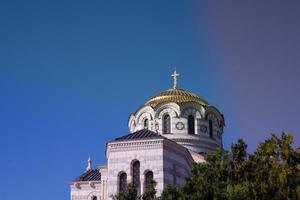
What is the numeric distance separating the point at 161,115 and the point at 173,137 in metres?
1.84

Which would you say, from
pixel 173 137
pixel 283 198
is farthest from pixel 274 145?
pixel 173 137

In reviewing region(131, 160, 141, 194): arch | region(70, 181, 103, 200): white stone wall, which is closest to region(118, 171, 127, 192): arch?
region(131, 160, 141, 194): arch

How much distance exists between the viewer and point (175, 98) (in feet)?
138

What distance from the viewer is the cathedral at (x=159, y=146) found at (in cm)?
3138

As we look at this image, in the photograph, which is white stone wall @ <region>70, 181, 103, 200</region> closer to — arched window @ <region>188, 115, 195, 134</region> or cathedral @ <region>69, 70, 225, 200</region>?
cathedral @ <region>69, 70, 225, 200</region>

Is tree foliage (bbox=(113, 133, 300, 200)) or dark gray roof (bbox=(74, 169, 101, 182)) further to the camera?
dark gray roof (bbox=(74, 169, 101, 182))

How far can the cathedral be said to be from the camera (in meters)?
31.4

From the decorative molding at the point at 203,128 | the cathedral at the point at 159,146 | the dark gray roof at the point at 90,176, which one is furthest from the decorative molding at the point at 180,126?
the dark gray roof at the point at 90,176

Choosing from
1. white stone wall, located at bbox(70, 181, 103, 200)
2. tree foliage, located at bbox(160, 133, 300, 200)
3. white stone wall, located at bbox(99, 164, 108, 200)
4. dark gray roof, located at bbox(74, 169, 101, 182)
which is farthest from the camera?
dark gray roof, located at bbox(74, 169, 101, 182)

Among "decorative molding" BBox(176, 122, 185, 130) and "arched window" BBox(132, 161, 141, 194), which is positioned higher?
"decorative molding" BBox(176, 122, 185, 130)

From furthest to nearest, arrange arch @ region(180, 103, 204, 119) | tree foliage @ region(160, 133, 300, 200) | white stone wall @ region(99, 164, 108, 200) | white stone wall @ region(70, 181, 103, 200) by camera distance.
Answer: arch @ region(180, 103, 204, 119) < white stone wall @ region(70, 181, 103, 200) < white stone wall @ region(99, 164, 108, 200) < tree foliage @ region(160, 133, 300, 200)

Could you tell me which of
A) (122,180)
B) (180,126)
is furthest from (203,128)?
(122,180)

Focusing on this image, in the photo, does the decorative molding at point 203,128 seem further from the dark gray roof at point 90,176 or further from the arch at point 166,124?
the dark gray roof at point 90,176

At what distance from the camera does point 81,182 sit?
39.7 meters
